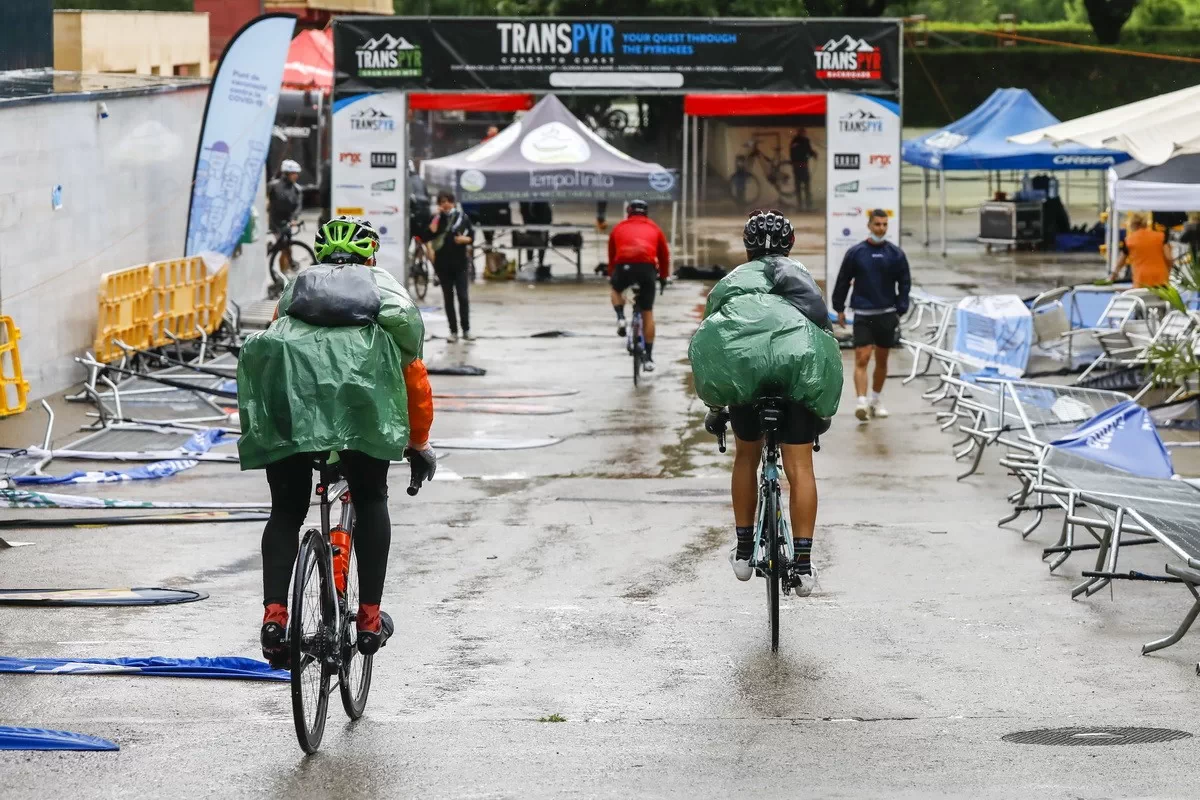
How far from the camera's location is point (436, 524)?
10.3 m

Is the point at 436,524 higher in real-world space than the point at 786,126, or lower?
lower

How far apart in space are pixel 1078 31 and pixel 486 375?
164ft

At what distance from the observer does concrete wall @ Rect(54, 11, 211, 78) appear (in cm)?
2534

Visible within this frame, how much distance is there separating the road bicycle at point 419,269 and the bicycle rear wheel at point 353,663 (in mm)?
17337

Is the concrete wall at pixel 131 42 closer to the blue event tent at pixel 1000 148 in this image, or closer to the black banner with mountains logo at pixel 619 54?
the black banner with mountains logo at pixel 619 54

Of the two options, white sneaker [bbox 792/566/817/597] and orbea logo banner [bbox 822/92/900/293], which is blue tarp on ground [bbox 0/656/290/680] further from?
orbea logo banner [bbox 822/92/900/293]

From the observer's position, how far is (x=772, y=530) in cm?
739

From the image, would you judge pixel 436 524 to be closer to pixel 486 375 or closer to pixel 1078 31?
pixel 486 375

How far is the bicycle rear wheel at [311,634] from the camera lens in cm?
556

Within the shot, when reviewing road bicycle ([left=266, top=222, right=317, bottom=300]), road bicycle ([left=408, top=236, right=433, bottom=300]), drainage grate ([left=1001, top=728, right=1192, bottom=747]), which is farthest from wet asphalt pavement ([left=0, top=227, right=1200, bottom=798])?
road bicycle ([left=408, top=236, right=433, bottom=300])

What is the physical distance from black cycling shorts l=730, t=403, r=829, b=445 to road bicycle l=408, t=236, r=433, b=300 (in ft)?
53.6

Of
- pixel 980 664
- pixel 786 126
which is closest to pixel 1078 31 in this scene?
pixel 786 126

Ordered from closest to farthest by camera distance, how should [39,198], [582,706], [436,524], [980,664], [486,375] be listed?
[582,706], [980,664], [436,524], [39,198], [486,375]

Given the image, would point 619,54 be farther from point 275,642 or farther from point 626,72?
point 275,642
